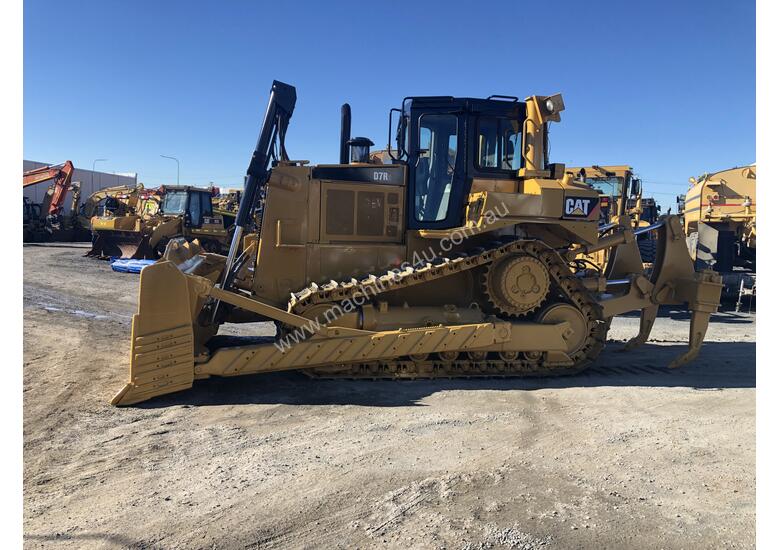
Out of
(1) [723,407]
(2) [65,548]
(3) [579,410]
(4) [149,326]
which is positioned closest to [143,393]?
(4) [149,326]

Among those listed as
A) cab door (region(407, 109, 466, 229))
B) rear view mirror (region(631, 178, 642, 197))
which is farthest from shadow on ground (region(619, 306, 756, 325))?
cab door (region(407, 109, 466, 229))

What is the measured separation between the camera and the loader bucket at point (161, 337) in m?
5.49

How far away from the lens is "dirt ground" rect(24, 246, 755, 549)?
3377 mm

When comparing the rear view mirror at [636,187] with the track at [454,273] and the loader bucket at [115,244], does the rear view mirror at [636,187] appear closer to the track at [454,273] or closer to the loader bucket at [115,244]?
the track at [454,273]

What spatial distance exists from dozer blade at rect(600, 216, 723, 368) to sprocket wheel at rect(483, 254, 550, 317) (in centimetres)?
121

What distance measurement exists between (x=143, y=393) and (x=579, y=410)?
14.8ft

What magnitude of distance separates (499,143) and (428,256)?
5.73ft

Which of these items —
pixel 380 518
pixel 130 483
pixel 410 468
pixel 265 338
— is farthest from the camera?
pixel 265 338

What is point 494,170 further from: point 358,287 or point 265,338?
point 265,338

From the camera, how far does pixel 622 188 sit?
1519cm

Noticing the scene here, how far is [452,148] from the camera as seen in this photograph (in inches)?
272

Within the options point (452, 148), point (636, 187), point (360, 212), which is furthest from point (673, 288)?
point (636, 187)

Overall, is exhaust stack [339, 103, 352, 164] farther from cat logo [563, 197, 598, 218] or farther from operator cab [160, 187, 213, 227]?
operator cab [160, 187, 213, 227]

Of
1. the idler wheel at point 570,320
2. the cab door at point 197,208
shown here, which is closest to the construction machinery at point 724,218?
the idler wheel at point 570,320
